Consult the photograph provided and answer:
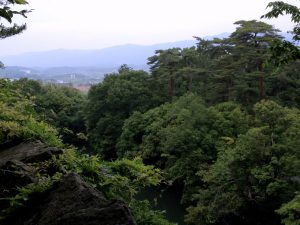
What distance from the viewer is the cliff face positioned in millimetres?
3506

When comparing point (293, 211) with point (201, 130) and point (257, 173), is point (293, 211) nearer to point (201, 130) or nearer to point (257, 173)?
point (257, 173)

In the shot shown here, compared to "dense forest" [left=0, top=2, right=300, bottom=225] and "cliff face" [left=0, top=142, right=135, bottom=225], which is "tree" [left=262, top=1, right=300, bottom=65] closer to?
"dense forest" [left=0, top=2, right=300, bottom=225]

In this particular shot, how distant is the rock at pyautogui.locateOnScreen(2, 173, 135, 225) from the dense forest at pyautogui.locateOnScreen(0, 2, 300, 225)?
159 millimetres

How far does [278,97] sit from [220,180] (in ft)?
37.8

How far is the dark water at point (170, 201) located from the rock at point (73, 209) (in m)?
16.8

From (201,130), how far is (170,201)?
484cm

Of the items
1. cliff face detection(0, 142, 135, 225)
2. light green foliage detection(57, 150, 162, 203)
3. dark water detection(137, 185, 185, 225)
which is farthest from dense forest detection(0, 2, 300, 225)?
dark water detection(137, 185, 185, 225)

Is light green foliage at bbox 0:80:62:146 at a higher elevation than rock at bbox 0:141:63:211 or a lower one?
higher

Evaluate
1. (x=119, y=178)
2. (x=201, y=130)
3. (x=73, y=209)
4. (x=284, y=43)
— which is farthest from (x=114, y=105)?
(x=73, y=209)

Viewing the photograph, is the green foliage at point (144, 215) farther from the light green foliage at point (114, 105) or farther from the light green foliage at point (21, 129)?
the light green foliage at point (114, 105)

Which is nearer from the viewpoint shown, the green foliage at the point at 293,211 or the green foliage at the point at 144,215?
the green foliage at the point at 144,215

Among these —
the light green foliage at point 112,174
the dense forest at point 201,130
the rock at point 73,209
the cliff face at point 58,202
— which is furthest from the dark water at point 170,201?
the rock at point 73,209

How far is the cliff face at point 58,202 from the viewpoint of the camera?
11.5 feet

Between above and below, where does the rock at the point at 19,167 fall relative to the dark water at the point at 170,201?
above
